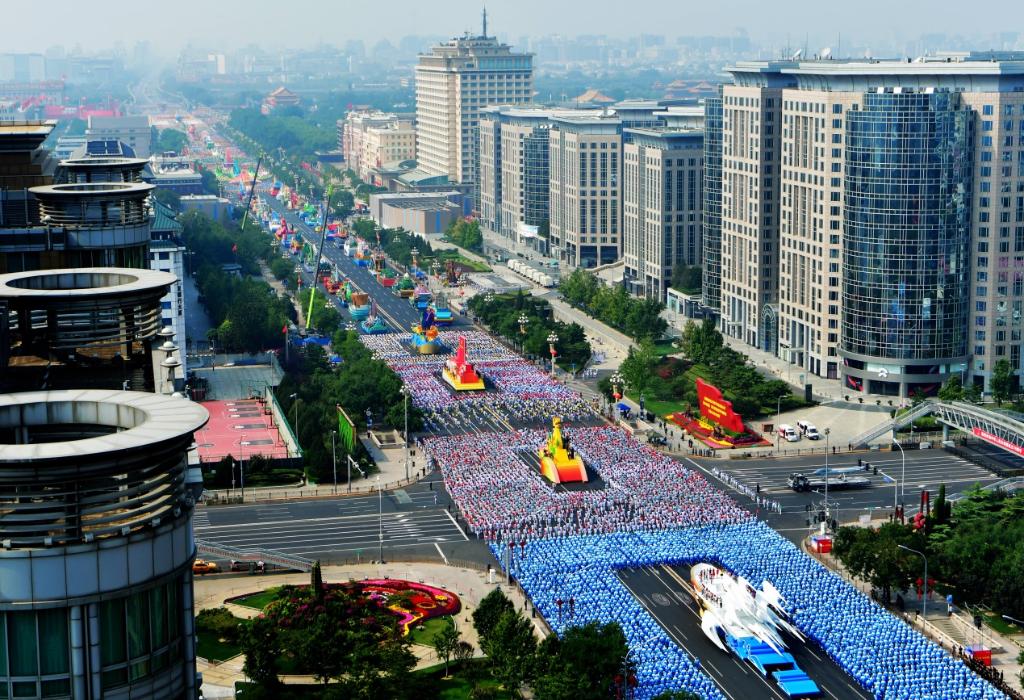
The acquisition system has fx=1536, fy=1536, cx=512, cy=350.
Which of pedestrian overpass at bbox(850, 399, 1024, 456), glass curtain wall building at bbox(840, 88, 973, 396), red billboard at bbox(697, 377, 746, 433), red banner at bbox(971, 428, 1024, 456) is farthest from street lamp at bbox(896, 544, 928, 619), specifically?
glass curtain wall building at bbox(840, 88, 973, 396)

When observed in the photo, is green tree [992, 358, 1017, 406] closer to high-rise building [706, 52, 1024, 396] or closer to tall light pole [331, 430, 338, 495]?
high-rise building [706, 52, 1024, 396]

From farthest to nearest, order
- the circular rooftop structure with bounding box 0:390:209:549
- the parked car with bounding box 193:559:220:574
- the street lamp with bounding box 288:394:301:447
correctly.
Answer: the street lamp with bounding box 288:394:301:447
the parked car with bounding box 193:559:220:574
the circular rooftop structure with bounding box 0:390:209:549

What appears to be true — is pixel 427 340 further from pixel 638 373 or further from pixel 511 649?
pixel 511 649

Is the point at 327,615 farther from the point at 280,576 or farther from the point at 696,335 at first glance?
the point at 696,335

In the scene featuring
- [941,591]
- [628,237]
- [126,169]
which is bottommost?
[941,591]

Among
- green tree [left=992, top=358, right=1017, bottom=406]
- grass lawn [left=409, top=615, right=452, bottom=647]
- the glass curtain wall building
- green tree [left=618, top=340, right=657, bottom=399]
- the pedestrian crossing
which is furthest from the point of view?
green tree [left=618, top=340, right=657, bottom=399]

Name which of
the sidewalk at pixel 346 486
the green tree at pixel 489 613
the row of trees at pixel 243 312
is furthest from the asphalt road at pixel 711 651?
the row of trees at pixel 243 312

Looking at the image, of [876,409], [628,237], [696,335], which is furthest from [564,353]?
[628,237]
